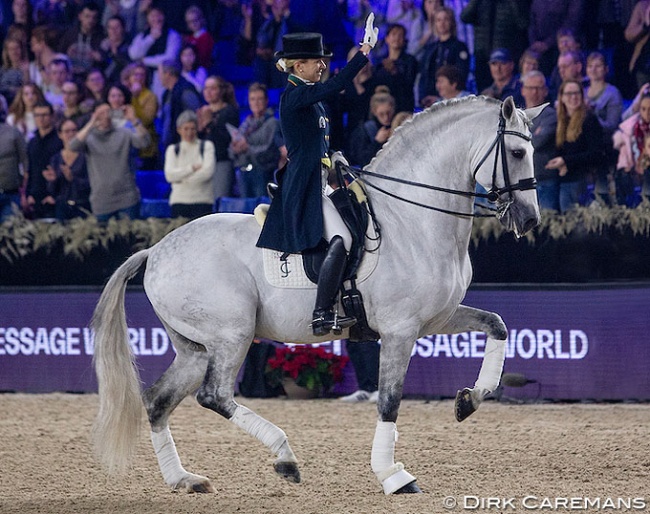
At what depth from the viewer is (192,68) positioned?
1345 centimetres

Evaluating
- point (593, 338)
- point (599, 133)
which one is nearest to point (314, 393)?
point (593, 338)

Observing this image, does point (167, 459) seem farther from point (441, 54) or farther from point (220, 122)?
point (441, 54)

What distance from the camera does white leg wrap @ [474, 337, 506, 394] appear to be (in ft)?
21.7

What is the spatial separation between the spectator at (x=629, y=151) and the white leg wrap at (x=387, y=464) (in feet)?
17.1

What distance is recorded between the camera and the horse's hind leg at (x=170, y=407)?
672 centimetres

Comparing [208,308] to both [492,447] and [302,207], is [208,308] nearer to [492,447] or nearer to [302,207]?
[302,207]

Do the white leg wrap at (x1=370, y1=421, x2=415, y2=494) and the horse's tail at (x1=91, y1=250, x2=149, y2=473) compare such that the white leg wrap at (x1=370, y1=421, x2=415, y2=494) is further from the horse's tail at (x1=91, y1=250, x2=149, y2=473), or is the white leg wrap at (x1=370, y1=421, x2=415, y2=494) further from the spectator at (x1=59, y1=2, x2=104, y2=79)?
the spectator at (x1=59, y1=2, x2=104, y2=79)

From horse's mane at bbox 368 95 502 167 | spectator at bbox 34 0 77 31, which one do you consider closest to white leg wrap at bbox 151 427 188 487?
horse's mane at bbox 368 95 502 167

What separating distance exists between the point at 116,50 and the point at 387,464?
30.2ft

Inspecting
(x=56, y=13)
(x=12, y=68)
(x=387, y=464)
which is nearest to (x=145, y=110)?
(x=12, y=68)

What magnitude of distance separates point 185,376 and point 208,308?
50 cm

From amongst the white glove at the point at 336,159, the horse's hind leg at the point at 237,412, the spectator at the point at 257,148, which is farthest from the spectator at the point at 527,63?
the horse's hind leg at the point at 237,412

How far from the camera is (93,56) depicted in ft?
46.9

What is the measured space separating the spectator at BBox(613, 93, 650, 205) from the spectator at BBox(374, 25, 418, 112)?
7.53 ft
